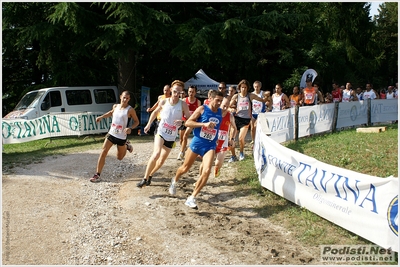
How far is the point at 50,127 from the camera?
14.7 meters

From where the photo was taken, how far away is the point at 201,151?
7230 mm

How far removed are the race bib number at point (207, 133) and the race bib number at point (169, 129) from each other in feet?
3.13

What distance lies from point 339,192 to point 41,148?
35.3 feet

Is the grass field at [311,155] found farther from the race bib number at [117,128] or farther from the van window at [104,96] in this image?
the van window at [104,96]

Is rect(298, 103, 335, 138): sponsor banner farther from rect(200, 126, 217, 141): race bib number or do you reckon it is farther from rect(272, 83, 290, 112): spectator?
rect(200, 126, 217, 141): race bib number

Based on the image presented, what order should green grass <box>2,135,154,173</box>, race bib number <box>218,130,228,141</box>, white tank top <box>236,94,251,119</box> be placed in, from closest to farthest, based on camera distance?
race bib number <box>218,130,228,141</box> → white tank top <box>236,94,251,119</box> → green grass <box>2,135,154,173</box>

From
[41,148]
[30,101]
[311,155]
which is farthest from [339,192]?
[30,101]

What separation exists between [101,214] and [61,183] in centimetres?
211

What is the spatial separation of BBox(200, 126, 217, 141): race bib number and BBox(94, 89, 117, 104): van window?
1234cm

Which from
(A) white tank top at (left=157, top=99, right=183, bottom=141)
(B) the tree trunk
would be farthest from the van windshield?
(A) white tank top at (left=157, top=99, right=183, bottom=141)

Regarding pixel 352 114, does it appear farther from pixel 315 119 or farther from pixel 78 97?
pixel 78 97

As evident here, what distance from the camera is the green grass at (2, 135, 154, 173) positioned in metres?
10.9

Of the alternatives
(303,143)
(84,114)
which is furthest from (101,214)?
(84,114)

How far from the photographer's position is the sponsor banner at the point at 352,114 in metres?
16.0
